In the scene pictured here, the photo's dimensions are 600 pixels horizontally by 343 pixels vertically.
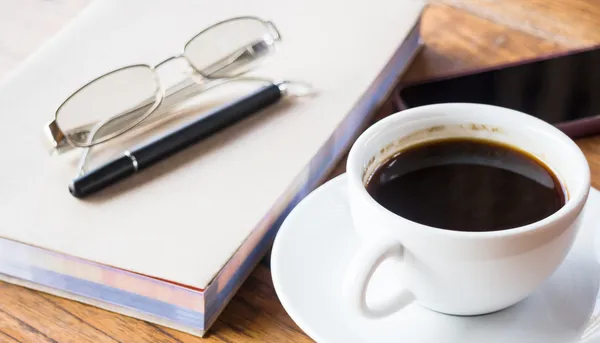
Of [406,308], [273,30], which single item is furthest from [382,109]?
[406,308]

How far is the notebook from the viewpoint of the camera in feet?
1.67

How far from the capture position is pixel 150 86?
66 centimetres

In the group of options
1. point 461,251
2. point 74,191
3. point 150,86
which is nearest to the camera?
point 461,251

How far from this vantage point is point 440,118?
1.77 feet

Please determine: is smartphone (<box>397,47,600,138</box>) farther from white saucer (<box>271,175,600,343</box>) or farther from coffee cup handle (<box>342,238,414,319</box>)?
coffee cup handle (<box>342,238,414,319</box>)

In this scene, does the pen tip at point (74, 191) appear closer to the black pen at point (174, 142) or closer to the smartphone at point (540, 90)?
the black pen at point (174, 142)

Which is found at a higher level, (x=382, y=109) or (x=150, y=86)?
(x=150, y=86)

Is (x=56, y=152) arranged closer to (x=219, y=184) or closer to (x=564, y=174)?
(x=219, y=184)

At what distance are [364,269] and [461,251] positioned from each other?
54mm

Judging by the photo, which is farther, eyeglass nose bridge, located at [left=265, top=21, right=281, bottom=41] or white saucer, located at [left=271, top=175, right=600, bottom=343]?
eyeglass nose bridge, located at [left=265, top=21, right=281, bottom=41]

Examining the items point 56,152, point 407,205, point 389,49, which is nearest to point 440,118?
point 407,205

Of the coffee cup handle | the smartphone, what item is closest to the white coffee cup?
the coffee cup handle

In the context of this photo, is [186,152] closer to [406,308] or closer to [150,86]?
[150,86]

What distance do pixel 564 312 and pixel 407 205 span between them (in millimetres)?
114
